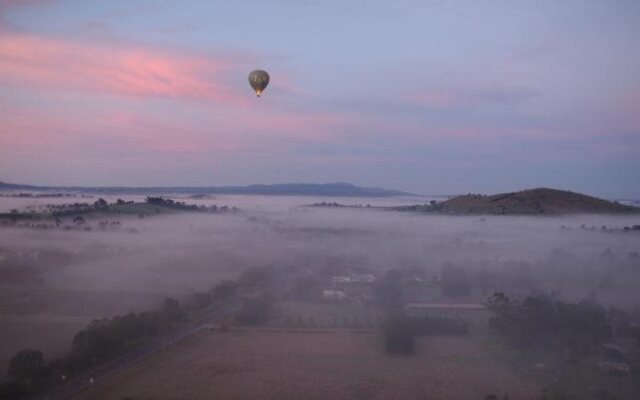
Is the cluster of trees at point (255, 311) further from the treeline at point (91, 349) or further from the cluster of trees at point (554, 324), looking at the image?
the cluster of trees at point (554, 324)

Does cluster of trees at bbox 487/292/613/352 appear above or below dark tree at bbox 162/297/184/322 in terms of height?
above

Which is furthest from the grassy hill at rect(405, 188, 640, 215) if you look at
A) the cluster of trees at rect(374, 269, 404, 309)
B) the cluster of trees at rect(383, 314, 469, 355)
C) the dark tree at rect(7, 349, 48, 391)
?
the dark tree at rect(7, 349, 48, 391)

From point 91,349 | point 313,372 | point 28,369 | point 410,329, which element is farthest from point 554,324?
point 28,369

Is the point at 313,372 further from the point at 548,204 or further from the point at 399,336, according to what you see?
the point at 548,204

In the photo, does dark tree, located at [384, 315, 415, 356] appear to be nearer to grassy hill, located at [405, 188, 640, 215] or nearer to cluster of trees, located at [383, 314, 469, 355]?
cluster of trees, located at [383, 314, 469, 355]

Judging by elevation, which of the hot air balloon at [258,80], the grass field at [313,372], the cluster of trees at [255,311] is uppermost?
the hot air balloon at [258,80]

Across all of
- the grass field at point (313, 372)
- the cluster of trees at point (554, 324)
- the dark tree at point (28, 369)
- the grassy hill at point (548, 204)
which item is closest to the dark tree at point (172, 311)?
the grass field at point (313, 372)

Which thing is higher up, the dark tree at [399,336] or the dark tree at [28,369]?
→ the dark tree at [399,336]
